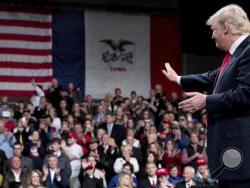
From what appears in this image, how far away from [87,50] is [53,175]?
8.14 m

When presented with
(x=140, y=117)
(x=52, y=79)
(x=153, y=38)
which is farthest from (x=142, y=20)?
(x=140, y=117)

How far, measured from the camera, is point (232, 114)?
10.7 feet

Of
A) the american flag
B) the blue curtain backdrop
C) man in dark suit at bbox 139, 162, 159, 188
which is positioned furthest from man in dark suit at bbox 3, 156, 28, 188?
the blue curtain backdrop

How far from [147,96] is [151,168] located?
803 cm

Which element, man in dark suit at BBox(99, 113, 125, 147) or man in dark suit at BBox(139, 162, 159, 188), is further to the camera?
man in dark suit at BBox(99, 113, 125, 147)

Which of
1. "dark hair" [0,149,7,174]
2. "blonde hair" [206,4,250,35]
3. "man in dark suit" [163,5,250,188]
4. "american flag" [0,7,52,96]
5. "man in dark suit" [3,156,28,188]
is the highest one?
"american flag" [0,7,52,96]

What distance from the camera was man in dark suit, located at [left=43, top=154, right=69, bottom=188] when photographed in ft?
35.9

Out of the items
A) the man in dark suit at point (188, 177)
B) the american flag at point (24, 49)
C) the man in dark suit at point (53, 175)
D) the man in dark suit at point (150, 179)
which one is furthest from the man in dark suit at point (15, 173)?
the american flag at point (24, 49)

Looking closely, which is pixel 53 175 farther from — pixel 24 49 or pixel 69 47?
pixel 69 47

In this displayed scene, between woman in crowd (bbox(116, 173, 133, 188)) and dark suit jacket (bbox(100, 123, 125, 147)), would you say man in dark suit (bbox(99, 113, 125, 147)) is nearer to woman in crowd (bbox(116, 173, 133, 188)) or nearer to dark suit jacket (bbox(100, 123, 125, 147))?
dark suit jacket (bbox(100, 123, 125, 147))

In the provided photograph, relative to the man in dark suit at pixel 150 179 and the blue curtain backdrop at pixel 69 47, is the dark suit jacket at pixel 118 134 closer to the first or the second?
the man in dark suit at pixel 150 179

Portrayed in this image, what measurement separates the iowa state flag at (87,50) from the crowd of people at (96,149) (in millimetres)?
2804

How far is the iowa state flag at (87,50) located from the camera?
690 inches

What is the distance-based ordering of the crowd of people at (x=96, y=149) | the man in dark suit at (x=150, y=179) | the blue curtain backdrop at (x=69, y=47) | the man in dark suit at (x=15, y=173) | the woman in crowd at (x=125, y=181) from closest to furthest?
the woman in crowd at (x=125, y=181) → the man in dark suit at (x=15, y=173) → the crowd of people at (x=96, y=149) → the man in dark suit at (x=150, y=179) → the blue curtain backdrop at (x=69, y=47)
